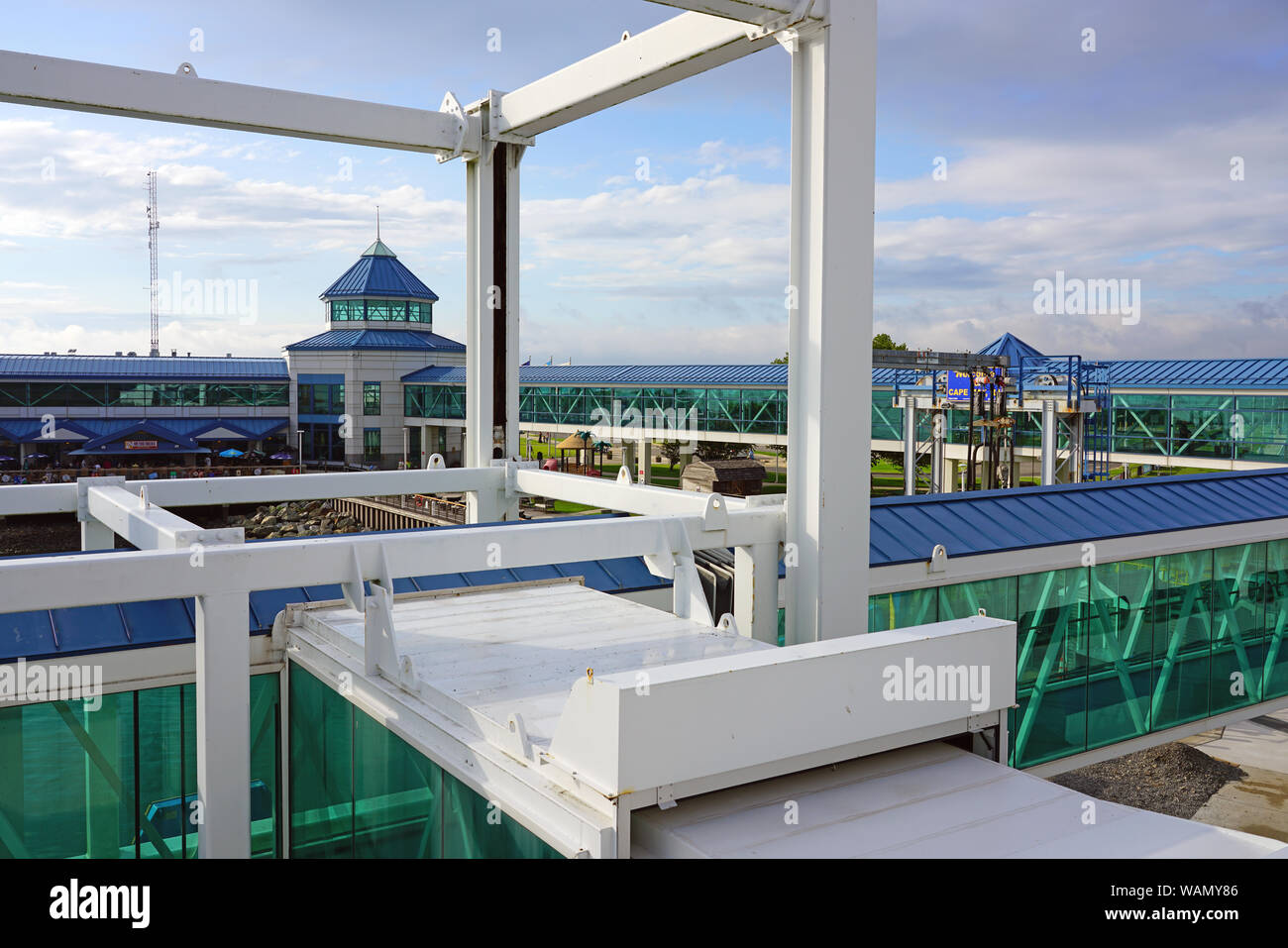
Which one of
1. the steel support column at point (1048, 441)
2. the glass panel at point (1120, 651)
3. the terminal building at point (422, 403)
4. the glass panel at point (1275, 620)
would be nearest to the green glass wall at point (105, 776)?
the glass panel at point (1120, 651)

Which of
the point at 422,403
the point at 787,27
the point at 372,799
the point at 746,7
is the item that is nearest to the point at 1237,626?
the point at 787,27

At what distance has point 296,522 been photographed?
49.1m

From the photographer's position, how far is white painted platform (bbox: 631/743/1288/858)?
433 cm

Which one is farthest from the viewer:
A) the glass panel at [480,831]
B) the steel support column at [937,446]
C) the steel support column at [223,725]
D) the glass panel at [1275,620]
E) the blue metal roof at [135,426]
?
the blue metal roof at [135,426]

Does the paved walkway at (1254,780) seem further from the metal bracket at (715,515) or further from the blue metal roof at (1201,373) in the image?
the metal bracket at (715,515)

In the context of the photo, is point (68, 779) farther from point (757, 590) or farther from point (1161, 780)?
point (1161, 780)

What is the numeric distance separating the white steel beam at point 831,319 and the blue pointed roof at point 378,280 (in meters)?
52.5

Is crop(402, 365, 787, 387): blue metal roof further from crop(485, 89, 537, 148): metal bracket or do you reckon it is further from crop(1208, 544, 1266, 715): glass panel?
crop(1208, 544, 1266, 715): glass panel

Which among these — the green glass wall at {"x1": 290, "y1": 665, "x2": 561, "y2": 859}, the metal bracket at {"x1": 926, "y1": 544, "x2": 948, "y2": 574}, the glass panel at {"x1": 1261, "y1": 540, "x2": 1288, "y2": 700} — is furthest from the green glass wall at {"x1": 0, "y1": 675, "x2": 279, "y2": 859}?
the glass panel at {"x1": 1261, "y1": 540, "x2": 1288, "y2": 700}

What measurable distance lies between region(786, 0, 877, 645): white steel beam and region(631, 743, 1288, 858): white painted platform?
210cm

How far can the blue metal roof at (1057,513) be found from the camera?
11172mm

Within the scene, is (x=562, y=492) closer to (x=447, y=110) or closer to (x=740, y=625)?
(x=740, y=625)
